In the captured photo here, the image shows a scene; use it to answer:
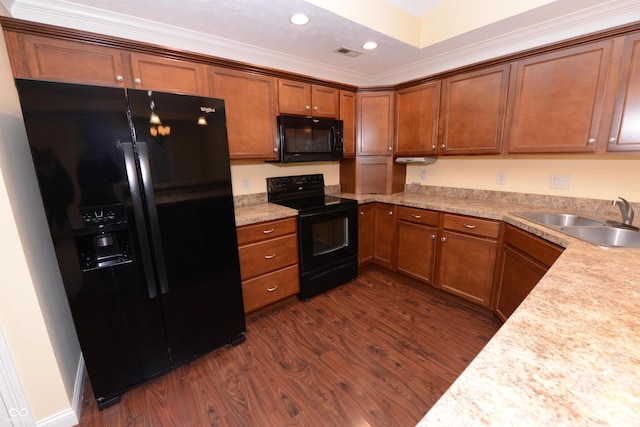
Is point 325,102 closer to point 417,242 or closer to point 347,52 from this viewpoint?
point 347,52

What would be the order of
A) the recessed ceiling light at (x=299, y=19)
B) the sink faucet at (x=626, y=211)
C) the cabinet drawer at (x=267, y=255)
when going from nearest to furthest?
the sink faucet at (x=626, y=211), the recessed ceiling light at (x=299, y=19), the cabinet drawer at (x=267, y=255)

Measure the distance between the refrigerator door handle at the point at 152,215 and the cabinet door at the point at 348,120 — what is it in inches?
77.7

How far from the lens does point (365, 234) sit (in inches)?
119

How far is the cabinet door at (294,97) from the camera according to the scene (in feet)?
8.00

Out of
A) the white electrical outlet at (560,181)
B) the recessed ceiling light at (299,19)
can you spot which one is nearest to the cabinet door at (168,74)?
the recessed ceiling light at (299,19)

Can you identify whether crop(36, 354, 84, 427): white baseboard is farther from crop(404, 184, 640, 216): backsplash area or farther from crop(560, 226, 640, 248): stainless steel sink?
crop(404, 184, 640, 216): backsplash area

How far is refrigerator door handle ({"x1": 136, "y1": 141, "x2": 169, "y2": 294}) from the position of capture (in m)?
1.46

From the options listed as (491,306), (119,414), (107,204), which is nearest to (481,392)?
(107,204)

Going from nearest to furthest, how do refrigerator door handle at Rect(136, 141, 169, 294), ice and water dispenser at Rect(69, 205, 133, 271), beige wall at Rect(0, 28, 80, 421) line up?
1. beige wall at Rect(0, 28, 80, 421)
2. ice and water dispenser at Rect(69, 205, 133, 271)
3. refrigerator door handle at Rect(136, 141, 169, 294)

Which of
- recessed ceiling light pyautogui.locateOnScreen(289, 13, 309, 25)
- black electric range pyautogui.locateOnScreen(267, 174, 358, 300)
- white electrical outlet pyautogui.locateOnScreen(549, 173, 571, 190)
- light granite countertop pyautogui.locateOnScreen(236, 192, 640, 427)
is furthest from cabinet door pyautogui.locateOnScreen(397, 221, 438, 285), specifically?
recessed ceiling light pyautogui.locateOnScreen(289, 13, 309, 25)

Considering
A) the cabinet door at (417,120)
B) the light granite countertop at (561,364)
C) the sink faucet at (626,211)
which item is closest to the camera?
the light granite countertop at (561,364)

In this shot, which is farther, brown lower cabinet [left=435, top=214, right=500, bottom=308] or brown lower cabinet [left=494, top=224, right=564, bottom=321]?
brown lower cabinet [left=435, top=214, right=500, bottom=308]

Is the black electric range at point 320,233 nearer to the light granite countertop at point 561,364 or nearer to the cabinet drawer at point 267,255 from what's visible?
the cabinet drawer at point 267,255

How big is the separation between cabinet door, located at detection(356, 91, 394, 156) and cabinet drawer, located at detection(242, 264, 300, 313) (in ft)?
5.21
